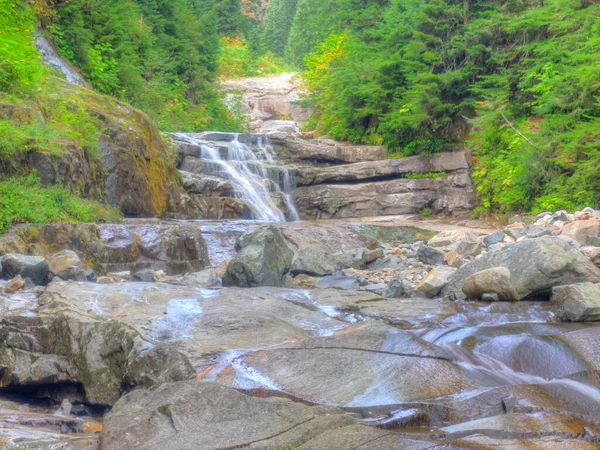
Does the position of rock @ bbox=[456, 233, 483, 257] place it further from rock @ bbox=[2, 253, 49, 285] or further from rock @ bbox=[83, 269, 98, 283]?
rock @ bbox=[2, 253, 49, 285]

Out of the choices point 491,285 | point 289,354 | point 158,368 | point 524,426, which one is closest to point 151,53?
point 491,285

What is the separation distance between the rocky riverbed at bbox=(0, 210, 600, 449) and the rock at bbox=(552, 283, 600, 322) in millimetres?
22

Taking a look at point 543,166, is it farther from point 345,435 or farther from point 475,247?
point 345,435

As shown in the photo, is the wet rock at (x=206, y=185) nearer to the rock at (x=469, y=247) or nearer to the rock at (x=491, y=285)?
the rock at (x=469, y=247)

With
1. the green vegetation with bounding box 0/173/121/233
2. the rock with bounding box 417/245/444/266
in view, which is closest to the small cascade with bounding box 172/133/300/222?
the green vegetation with bounding box 0/173/121/233

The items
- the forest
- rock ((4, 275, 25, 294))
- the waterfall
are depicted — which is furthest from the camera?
the waterfall

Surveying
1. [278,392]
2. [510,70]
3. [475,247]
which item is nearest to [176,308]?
[278,392]

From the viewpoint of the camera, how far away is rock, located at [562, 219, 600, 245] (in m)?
10.0

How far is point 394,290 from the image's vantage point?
7.61m

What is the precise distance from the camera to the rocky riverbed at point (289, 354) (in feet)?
10.4

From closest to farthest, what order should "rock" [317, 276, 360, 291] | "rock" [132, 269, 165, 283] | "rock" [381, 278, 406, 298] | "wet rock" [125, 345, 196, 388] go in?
1. "wet rock" [125, 345, 196, 388]
2. "rock" [381, 278, 406, 298]
3. "rock" [132, 269, 165, 283]
4. "rock" [317, 276, 360, 291]

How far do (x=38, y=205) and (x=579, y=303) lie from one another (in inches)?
301

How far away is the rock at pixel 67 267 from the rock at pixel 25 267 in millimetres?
271

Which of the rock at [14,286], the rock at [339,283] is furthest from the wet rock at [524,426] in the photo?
the rock at [339,283]
